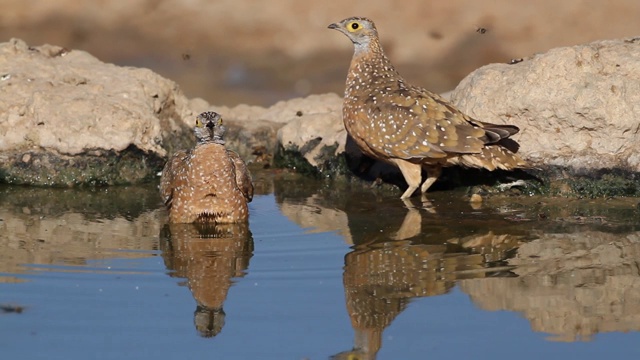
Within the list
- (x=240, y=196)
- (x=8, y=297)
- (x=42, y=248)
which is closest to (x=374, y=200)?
(x=240, y=196)

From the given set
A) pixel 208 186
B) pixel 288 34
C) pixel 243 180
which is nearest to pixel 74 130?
pixel 243 180

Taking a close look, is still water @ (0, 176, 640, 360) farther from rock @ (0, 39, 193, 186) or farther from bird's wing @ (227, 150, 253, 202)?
rock @ (0, 39, 193, 186)

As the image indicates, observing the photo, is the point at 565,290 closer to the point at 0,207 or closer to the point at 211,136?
the point at 211,136

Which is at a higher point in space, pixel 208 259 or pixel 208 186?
pixel 208 186

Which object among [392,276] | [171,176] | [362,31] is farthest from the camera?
[362,31]

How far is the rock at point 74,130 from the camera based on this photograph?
481 inches

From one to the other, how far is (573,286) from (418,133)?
3152 mm

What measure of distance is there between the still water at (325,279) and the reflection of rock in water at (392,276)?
19 millimetres

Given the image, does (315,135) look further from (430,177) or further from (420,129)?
(420,129)

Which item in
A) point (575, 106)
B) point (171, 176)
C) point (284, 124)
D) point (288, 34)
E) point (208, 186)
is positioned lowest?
point (208, 186)

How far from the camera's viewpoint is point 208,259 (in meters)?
9.42

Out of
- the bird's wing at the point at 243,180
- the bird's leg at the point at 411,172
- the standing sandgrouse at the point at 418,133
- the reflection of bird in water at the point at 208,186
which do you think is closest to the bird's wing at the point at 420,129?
the standing sandgrouse at the point at 418,133

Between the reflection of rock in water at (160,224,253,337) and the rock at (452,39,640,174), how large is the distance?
9.20 ft

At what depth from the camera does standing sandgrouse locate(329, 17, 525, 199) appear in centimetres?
1123
